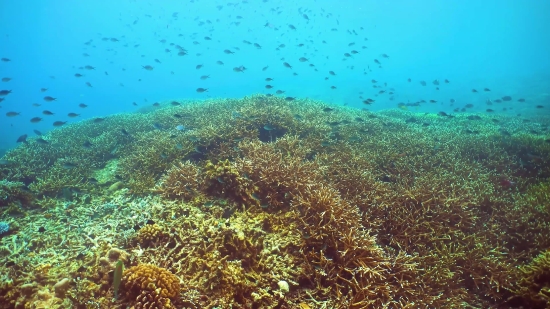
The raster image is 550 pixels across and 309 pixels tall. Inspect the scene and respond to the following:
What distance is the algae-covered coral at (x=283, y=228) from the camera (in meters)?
4.53

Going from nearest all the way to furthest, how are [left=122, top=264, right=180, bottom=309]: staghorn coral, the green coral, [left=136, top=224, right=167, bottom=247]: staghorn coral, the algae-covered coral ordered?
[left=122, top=264, right=180, bottom=309]: staghorn coral, the algae-covered coral, [left=136, top=224, right=167, bottom=247]: staghorn coral, the green coral

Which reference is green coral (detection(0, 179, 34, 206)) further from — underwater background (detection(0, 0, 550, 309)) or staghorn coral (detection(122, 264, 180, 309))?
staghorn coral (detection(122, 264, 180, 309))

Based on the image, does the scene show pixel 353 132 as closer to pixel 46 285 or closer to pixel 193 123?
pixel 193 123

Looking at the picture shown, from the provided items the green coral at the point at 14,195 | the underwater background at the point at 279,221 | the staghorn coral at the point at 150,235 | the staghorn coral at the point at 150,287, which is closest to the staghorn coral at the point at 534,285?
the underwater background at the point at 279,221

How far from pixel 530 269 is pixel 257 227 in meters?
5.26

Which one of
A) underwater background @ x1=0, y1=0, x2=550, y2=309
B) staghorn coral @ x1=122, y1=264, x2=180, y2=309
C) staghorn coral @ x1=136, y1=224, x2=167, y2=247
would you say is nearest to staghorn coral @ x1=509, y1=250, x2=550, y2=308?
underwater background @ x1=0, y1=0, x2=550, y2=309

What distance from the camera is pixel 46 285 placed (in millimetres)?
4812

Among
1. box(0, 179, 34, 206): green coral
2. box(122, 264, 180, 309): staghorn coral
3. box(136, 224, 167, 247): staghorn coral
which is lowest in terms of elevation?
box(0, 179, 34, 206): green coral

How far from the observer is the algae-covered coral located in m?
4.53

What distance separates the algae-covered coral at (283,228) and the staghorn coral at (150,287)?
2 cm

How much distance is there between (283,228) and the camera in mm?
5793

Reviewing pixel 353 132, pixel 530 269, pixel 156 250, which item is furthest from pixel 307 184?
pixel 353 132

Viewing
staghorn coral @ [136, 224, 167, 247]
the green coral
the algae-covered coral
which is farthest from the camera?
the green coral

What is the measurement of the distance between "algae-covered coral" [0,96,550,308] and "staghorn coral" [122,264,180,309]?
2 centimetres
